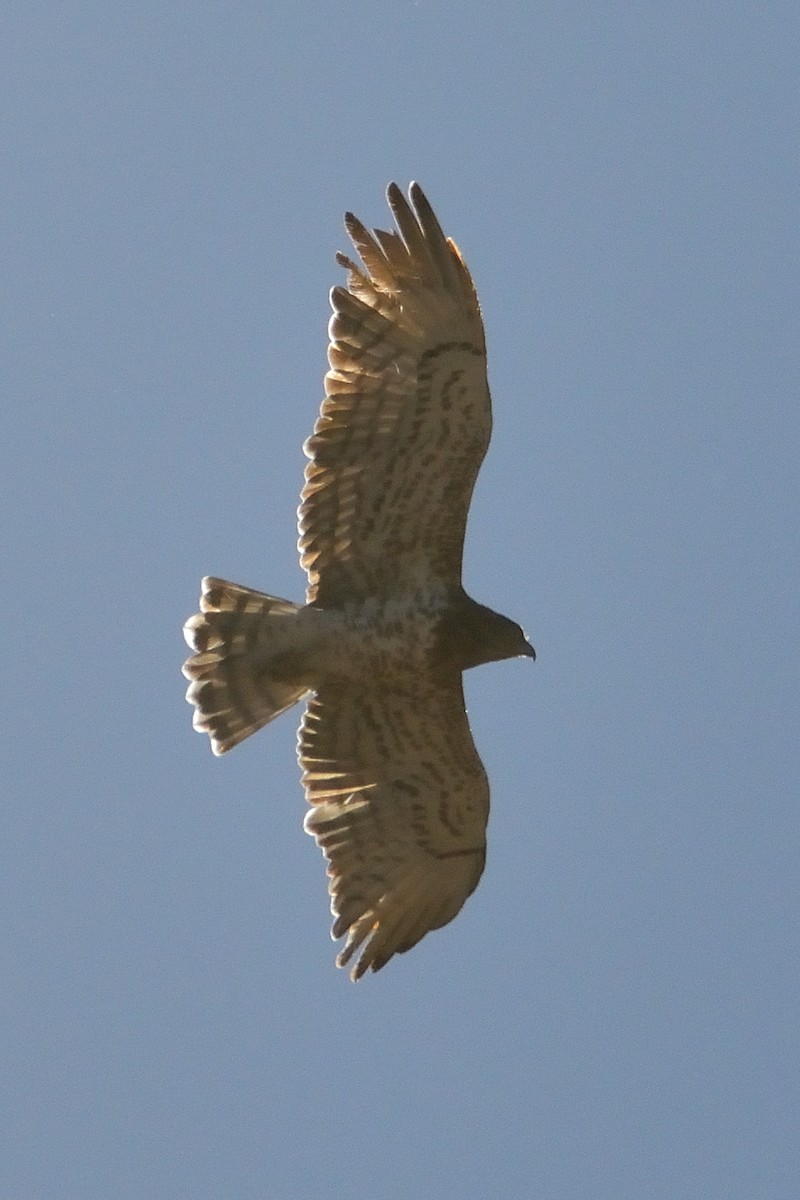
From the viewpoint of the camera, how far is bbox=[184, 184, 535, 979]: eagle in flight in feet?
31.7

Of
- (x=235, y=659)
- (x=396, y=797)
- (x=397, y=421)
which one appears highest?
(x=397, y=421)

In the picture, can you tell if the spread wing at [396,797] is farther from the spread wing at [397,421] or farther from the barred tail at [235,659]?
the spread wing at [397,421]

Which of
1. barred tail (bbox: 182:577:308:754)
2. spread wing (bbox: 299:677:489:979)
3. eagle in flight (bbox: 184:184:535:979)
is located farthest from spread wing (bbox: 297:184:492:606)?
spread wing (bbox: 299:677:489:979)

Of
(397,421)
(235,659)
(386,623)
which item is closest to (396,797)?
(386,623)

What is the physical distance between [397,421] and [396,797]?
6.60ft

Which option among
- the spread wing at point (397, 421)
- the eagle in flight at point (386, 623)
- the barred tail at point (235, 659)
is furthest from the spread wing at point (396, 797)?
the spread wing at point (397, 421)

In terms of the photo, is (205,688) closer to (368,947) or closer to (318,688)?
(318,688)

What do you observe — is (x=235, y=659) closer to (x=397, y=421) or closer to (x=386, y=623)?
(x=386, y=623)

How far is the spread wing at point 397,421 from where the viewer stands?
31.4ft

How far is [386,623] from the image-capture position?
33.0ft

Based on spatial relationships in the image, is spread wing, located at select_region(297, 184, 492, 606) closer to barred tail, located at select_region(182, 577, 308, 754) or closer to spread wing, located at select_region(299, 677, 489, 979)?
barred tail, located at select_region(182, 577, 308, 754)

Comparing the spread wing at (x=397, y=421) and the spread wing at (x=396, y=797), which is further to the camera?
the spread wing at (x=396, y=797)

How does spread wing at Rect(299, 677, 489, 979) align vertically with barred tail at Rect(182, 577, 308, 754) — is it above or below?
below

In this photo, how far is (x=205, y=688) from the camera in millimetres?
10141
